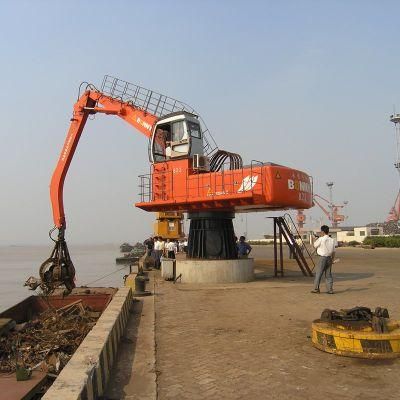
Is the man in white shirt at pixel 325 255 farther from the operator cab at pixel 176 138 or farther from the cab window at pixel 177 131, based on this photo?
the cab window at pixel 177 131

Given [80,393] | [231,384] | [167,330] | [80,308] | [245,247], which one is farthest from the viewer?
[245,247]

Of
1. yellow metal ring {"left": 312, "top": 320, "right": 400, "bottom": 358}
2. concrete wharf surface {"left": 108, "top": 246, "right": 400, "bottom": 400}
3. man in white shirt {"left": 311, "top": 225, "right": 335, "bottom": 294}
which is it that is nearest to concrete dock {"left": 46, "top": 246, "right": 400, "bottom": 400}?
concrete wharf surface {"left": 108, "top": 246, "right": 400, "bottom": 400}

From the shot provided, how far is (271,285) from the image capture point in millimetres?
14875

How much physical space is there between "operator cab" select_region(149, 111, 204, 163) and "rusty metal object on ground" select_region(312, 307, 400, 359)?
1028 cm

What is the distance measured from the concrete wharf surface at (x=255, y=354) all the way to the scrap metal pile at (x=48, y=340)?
126 cm

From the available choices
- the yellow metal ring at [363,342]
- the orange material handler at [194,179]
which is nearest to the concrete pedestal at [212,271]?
the orange material handler at [194,179]

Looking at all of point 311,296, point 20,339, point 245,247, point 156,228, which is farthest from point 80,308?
point 156,228

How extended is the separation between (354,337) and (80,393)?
3769 mm

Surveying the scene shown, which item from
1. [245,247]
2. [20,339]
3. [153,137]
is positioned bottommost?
[20,339]

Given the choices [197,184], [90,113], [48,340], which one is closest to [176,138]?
[197,184]

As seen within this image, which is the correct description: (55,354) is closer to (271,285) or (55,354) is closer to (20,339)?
(20,339)

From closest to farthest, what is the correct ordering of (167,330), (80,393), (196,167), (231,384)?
(80,393), (231,384), (167,330), (196,167)

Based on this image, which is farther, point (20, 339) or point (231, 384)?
point (20, 339)

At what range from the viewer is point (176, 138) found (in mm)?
16531
